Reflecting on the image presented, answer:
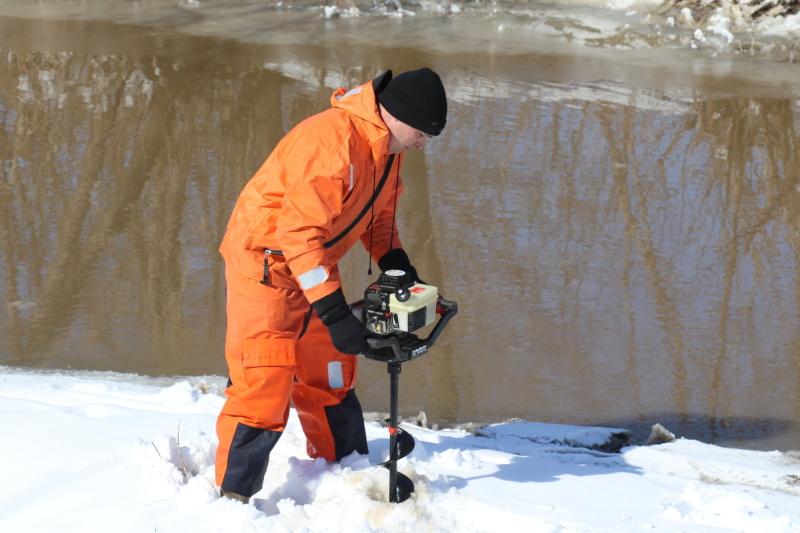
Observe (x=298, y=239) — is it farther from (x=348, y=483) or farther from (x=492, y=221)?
(x=492, y=221)

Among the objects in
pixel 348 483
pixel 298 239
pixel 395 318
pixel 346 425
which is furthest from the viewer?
pixel 346 425

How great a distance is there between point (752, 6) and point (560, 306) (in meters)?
7.70

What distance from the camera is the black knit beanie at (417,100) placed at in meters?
2.61

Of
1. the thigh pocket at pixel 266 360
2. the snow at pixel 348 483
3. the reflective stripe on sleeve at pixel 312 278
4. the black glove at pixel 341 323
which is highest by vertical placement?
the reflective stripe on sleeve at pixel 312 278

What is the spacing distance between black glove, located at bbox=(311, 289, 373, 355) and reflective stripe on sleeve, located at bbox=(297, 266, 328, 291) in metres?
0.05

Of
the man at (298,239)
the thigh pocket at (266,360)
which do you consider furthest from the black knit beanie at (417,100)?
the thigh pocket at (266,360)

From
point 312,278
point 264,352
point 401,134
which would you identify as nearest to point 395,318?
point 312,278

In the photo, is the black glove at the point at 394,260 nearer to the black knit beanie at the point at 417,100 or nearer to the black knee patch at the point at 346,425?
the black knee patch at the point at 346,425

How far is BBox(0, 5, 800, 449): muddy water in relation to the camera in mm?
4227

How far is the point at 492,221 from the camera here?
225 inches

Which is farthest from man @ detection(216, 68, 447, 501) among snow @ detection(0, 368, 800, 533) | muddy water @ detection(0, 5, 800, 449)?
muddy water @ detection(0, 5, 800, 449)

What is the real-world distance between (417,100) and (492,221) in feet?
10.3

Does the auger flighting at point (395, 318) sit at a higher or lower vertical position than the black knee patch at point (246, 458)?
higher

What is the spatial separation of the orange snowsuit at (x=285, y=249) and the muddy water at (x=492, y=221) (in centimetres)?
132
